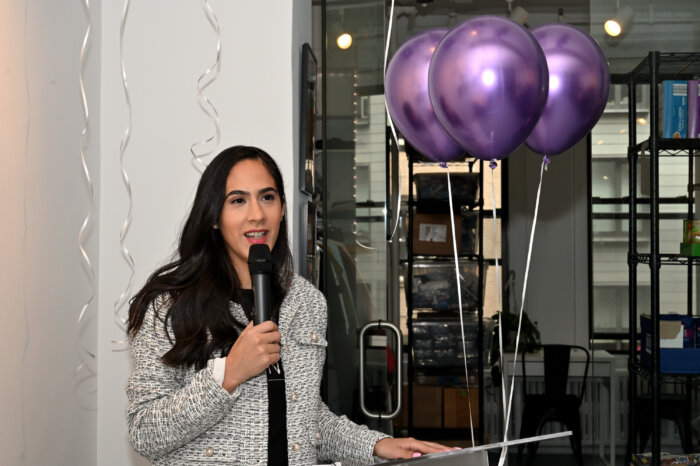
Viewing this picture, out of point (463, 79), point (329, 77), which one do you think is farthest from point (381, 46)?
point (463, 79)

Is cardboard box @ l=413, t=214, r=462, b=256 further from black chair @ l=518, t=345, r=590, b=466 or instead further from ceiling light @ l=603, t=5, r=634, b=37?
ceiling light @ l=603, t=5, r=634, b=37

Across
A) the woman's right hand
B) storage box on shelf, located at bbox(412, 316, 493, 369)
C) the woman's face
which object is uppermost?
the woman's face

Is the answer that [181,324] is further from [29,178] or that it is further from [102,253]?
[102,253]

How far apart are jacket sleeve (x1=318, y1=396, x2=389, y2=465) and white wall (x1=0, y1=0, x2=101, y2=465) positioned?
641 millimetres

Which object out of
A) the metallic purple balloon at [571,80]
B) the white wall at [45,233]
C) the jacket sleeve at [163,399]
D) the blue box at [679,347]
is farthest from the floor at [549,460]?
the jacket sleeve at [163,399]

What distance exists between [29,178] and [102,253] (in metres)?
0.49

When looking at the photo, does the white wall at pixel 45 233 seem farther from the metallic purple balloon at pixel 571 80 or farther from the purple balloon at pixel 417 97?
the metallic purple balloon at pixel 571 80

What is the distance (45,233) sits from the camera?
173 centimetres

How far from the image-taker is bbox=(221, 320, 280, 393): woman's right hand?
51.4 inches

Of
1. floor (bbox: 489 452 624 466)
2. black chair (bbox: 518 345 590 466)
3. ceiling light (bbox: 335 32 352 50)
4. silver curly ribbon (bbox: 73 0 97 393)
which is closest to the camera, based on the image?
silver curly ribbon (bbox: 73 0 97 393)

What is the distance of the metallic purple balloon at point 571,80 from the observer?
156 cm

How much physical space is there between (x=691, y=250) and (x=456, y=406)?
2285mm

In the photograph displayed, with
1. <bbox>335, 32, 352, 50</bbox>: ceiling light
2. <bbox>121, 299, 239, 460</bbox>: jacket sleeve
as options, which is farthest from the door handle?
<bbox>121, 299, 239, 460</bbox>: jacket sleeve

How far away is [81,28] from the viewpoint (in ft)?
6.48
